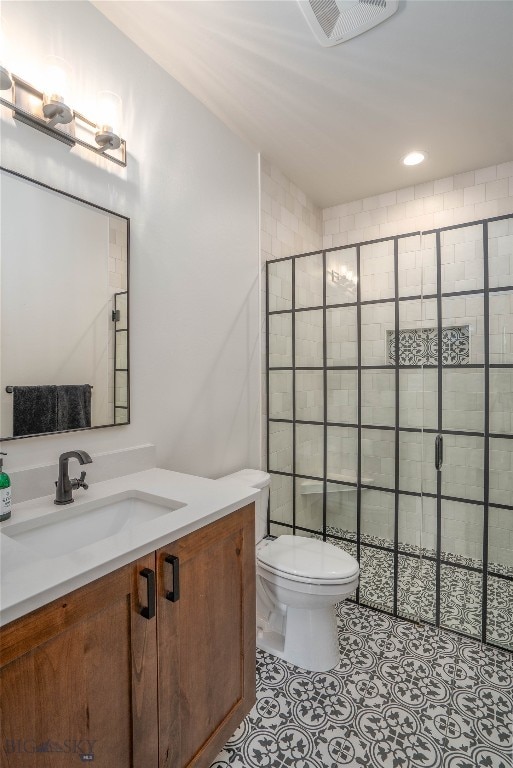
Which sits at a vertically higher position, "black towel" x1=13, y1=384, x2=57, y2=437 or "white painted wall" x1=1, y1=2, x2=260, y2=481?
"white painted wall" x1=1, y1=2, x2=260, y2=481

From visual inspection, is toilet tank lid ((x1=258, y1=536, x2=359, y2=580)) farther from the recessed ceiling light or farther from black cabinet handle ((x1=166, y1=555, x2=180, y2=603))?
the recessed ceiling light

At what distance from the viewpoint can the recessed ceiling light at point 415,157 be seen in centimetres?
235

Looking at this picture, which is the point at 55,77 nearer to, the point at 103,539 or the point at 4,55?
the point at 4,55

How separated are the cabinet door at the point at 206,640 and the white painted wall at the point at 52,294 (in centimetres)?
64

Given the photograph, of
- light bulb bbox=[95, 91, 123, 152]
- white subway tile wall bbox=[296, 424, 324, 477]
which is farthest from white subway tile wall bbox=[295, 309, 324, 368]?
light bulb bbox=[95, 91, 123, 152]

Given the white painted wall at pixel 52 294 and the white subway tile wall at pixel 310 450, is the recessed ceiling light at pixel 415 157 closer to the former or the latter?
the white subway tile wall at pixel 310 450

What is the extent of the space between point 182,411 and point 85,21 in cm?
153

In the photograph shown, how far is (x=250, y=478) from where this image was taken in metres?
1.99

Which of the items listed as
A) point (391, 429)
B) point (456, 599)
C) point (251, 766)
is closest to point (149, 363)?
point (391, 429)

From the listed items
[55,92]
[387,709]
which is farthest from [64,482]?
[387,709]

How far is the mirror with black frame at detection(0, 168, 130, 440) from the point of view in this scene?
117 cm

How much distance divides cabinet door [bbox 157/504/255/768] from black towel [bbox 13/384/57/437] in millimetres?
607

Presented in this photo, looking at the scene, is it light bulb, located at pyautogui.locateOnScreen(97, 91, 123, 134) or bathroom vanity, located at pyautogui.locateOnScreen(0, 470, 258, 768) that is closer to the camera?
bathroom vanity, located at pyautogui.locateOnScreen(0, 470, 258, 768)

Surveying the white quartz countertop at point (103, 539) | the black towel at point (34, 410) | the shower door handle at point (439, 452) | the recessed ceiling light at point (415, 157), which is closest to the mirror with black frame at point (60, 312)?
the black towel at point (34, 410)
